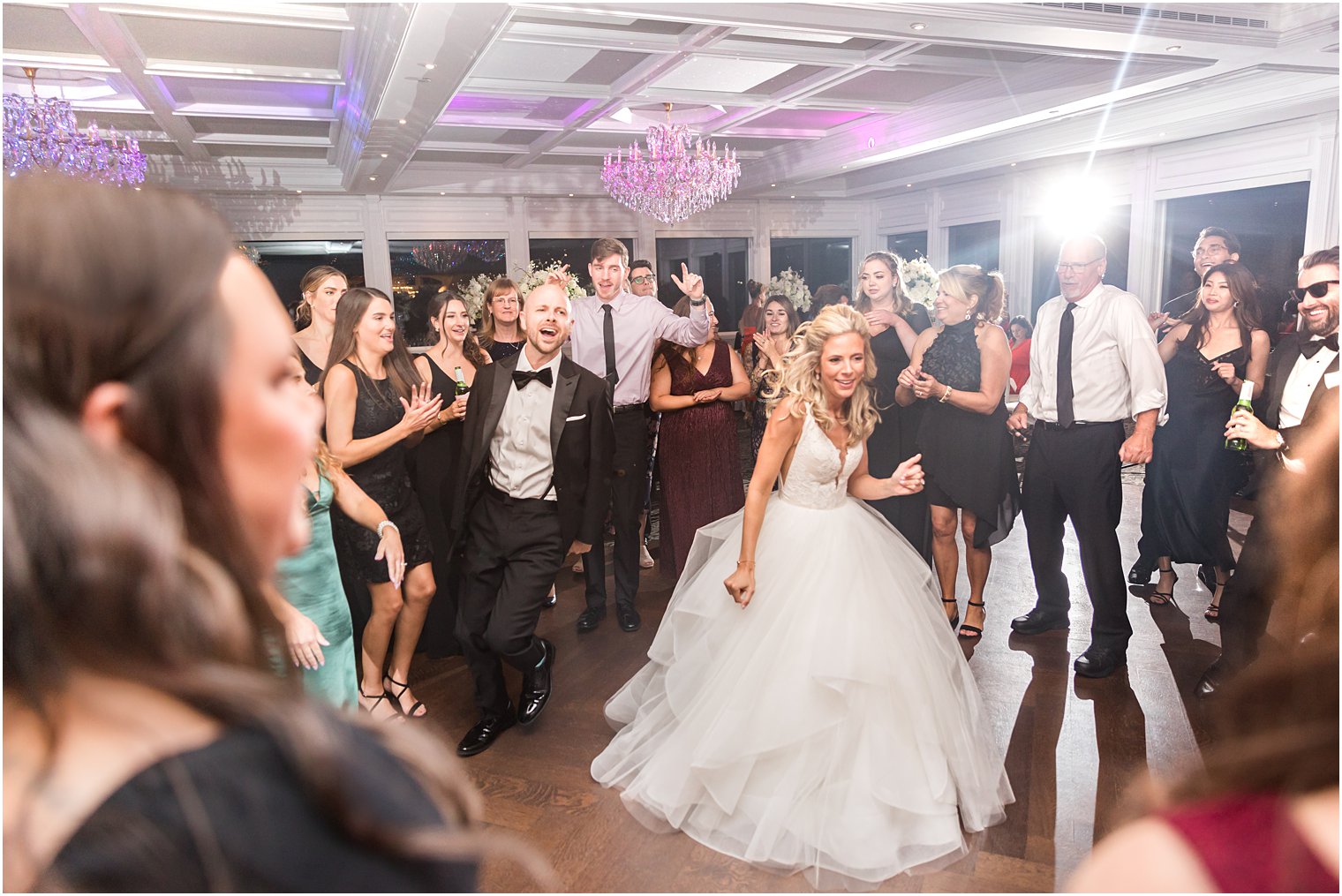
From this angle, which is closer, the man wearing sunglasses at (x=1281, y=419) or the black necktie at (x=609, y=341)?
the man wearing sunglasses at (x=1281, y=419)

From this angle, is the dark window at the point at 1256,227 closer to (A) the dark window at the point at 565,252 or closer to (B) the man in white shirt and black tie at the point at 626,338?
(B) the man in white shirt and black tie at the point at 626,338

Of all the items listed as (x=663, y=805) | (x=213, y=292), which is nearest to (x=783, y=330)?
(x=663, y=805)

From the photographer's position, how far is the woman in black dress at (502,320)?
4340mm

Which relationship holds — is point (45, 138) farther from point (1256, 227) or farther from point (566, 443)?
point (1256, 227)

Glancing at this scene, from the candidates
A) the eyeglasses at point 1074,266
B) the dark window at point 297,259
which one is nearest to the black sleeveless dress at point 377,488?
the eyeglasses at point 1074,266

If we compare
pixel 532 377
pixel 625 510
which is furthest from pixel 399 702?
pixel 625 510

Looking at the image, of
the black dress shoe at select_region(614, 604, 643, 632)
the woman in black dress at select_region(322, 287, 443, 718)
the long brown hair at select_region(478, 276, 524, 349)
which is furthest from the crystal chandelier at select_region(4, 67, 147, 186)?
the black dress shoe at select_region(614, 604, 643, 632)

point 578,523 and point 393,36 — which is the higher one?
point 393,36

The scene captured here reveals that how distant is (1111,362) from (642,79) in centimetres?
414

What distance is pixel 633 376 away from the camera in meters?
4.73

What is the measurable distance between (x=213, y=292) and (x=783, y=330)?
195 inches

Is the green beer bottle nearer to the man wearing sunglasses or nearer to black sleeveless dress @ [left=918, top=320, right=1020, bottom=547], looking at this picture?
the man wearing sunglasses

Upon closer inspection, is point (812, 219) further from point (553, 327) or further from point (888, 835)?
point (888, 835)

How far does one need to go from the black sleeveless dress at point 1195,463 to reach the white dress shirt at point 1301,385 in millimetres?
575
